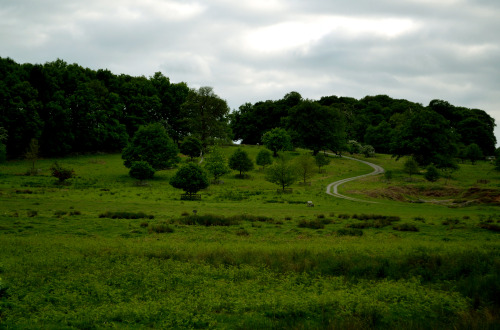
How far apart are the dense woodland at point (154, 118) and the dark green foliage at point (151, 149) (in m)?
18.3

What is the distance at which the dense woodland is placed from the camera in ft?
251

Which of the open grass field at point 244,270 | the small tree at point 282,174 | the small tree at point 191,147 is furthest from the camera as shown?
the small tree at point 191,147

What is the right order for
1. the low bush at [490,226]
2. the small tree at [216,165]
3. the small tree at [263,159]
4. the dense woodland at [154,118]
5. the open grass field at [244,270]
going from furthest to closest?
1. the small tree at [263,159]
2. the dense woodland at [154,118]
3. the small tree at [216,165]
4. the low bush at [490,226]
5. the open grass field at [244,270]

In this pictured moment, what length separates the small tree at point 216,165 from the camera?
229ft

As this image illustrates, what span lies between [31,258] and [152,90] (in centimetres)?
9973

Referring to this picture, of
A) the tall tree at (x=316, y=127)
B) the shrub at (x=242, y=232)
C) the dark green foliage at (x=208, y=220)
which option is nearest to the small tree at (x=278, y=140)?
the tall tree at (x=316, y=127)

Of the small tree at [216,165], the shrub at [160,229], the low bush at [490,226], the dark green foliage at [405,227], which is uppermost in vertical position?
the small tree at [216,165]

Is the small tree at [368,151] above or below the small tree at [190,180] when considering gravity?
above

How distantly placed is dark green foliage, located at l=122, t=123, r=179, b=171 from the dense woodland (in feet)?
60.1

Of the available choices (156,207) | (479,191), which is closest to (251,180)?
(156,207)

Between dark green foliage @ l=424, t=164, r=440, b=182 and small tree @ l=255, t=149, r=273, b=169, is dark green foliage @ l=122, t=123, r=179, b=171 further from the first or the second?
dark green foliage @ l=424, t=164, r=440, b=182

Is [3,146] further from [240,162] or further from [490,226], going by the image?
[490,226]

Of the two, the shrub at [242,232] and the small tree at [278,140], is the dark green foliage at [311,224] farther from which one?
the small tree at [278,140]

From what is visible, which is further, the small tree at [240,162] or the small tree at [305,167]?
the small tree at [240,162]
